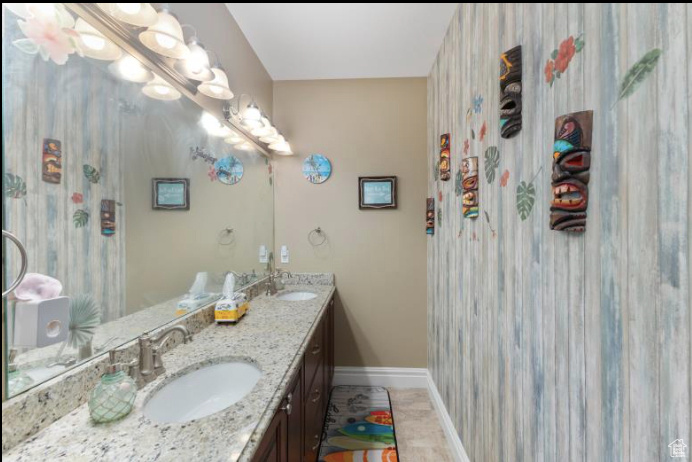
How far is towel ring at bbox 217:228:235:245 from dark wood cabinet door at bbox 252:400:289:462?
1.07 metres

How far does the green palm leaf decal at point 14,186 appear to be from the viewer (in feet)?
2.10

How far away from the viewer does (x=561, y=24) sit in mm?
771

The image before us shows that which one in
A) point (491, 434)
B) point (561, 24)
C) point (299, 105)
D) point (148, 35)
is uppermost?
point (299, 105)

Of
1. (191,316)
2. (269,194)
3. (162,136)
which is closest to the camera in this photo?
(162,136)

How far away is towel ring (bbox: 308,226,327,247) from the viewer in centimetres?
253

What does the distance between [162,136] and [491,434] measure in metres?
1.94

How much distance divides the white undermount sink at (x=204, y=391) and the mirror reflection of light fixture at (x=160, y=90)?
110 cm

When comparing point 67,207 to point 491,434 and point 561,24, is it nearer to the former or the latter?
point 561,24

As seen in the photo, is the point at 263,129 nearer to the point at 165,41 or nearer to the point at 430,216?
the point at 165,41

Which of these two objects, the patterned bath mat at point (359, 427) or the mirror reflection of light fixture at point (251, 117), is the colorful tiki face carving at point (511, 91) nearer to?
the mirror reflection of light fixture at point (251, 117)

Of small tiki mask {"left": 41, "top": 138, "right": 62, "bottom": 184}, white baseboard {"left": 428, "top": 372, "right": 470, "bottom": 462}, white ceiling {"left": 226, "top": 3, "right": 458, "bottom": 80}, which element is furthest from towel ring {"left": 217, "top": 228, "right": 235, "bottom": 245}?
white baseboard {"left": 428, "top": 372, "right": 470, "bottom": 462}

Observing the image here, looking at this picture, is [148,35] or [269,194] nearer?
[148,35]

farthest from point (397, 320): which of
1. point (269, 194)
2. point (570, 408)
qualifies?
point (570, 408)

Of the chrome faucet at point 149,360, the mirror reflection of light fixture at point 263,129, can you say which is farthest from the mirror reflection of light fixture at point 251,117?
the chrome faucet at point 149,360
